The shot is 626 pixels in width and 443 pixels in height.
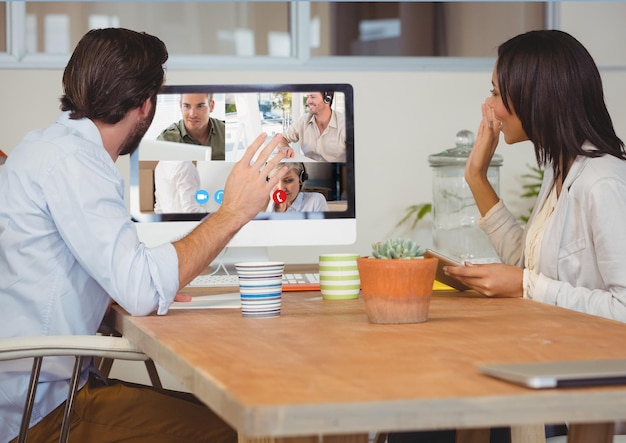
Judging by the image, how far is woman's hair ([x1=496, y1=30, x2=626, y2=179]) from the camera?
2.08m

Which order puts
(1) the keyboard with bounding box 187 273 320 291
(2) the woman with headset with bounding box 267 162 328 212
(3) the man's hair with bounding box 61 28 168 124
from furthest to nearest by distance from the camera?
1. (2) the woman with headset with bounding box 267 162 328 212
2. (1) the keyboard with bounding box 187 273 320 291
3. (3) the man's hair with bounding box 61 28 168 124

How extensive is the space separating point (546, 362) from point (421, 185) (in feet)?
8.82

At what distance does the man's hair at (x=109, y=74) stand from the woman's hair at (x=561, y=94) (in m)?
0.82

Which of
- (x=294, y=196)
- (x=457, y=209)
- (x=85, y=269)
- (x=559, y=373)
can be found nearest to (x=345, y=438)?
(x=559, y=373)

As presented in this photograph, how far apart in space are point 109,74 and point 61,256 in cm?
38

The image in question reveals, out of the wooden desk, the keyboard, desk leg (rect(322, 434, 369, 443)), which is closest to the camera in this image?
the wooden desk

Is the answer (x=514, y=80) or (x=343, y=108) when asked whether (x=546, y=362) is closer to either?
(x=514, y=80)

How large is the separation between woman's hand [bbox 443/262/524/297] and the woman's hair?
0.99ft

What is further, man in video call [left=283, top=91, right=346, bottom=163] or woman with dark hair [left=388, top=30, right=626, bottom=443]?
man in video call [left=283, top=91, right=346, bottom=163]

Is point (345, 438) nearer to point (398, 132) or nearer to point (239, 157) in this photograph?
point (239, 157)

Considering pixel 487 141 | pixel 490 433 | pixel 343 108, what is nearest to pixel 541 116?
pixel 487 141

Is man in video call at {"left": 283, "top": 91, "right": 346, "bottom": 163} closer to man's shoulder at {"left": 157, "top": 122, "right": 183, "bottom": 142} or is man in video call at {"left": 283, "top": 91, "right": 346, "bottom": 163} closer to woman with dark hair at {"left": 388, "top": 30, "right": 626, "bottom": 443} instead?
man's shoulder at {"left": 157, "top": 122, "right": 183, "bottom": 142}


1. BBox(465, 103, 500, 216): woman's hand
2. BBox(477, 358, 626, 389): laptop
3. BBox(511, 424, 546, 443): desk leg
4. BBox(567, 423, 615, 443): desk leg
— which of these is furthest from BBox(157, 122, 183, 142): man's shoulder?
BBox(477, 358, 626, 389): laptop

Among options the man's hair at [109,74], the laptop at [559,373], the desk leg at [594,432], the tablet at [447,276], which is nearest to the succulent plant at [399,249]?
the desk leg at [594,432]
